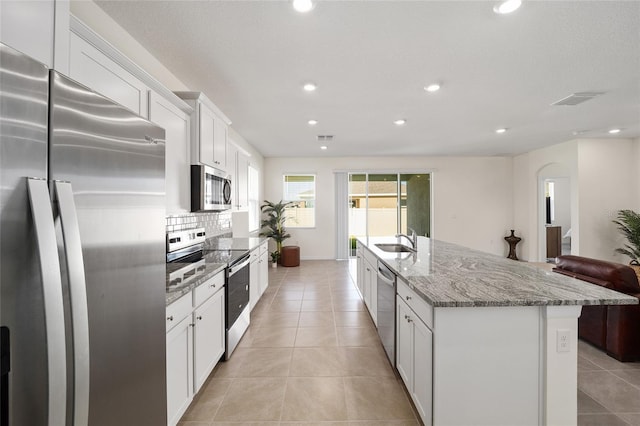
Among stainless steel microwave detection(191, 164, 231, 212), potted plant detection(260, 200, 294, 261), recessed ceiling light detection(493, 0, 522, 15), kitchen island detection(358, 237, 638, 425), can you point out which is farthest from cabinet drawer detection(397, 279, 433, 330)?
potted plant detection(260, 200, 294, 261)

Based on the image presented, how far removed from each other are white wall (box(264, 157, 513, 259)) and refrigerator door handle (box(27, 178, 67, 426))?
22.2ft

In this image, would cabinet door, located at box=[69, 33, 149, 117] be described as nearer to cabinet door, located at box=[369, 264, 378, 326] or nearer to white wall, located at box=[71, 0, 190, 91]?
white wall, located at box=[71, 0, 190, 91]

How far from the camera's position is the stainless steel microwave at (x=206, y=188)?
250 centimetres

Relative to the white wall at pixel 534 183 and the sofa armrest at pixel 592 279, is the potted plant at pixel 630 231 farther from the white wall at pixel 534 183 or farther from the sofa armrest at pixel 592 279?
the sofa armrest at pixel 592 279

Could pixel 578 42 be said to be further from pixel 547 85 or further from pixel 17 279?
pixel 17 279

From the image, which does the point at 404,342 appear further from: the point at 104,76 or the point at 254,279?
the point at 104,76

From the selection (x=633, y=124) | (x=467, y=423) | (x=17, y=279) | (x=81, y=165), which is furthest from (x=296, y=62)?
(x=633, y=124)

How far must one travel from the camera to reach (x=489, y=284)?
5.70 feet

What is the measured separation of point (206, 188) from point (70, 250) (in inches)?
77.4

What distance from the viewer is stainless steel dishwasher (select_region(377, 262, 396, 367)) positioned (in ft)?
7.29

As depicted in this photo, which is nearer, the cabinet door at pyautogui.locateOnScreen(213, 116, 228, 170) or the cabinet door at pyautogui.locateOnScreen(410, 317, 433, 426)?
the cabinet door at pyautogui.locateOnScreen(410, 317, 433, 426)

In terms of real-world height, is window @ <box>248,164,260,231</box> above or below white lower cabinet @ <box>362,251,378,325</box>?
above

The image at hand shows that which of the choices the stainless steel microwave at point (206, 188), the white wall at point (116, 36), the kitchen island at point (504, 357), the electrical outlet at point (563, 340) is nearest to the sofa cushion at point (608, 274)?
the kitchen island at point (504, 357)

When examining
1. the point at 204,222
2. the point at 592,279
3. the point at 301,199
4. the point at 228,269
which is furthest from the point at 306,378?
the point at 301,199
